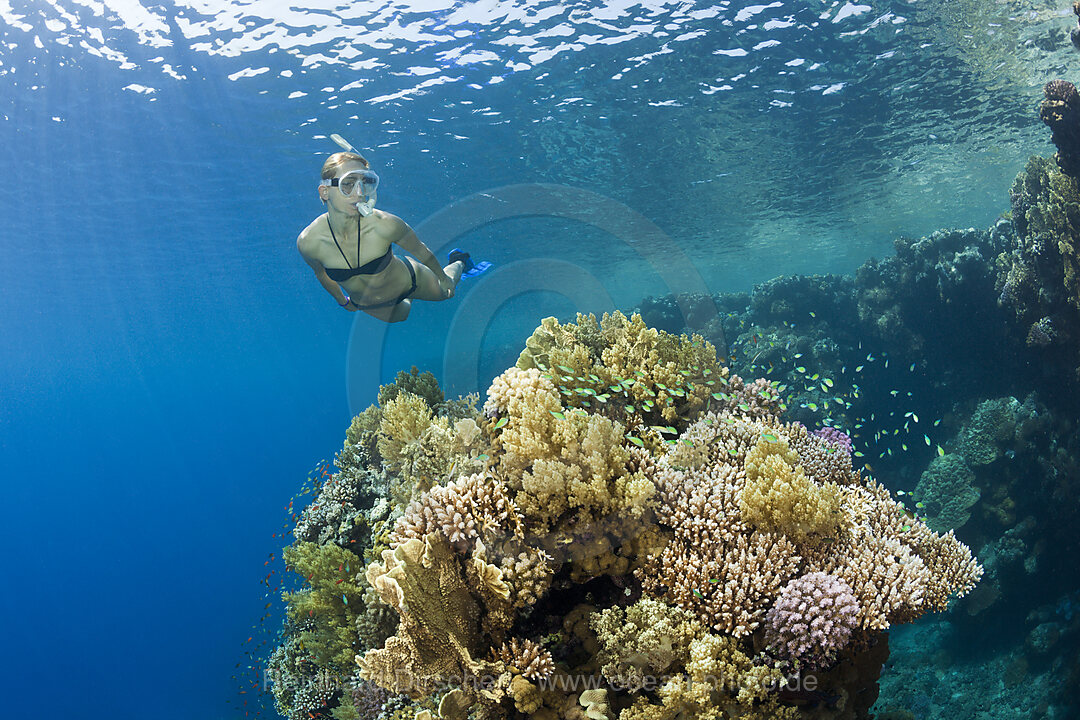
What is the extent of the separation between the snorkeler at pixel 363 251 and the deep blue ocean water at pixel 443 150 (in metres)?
3.52

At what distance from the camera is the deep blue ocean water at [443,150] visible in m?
13.0

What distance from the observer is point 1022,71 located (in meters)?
15.5

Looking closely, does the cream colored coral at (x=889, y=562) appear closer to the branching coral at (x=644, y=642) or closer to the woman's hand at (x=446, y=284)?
the branching coral at (x=644, y=642)

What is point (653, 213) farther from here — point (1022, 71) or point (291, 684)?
point (291, 684)

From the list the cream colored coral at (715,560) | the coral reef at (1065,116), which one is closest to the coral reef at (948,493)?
the coral reef at (1065,116)

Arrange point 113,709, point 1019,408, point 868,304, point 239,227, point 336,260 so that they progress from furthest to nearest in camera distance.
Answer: point 113,709
point 239,227
point 868,304
point 1019,408
point 336,260

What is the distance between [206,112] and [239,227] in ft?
41.0

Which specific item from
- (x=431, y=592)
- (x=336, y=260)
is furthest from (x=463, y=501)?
(x=336, y=260)

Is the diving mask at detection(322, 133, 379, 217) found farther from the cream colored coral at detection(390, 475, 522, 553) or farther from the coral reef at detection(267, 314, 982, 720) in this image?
the cream colored coral at detection(390, 475, 522, 553)

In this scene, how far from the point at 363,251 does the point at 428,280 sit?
1.12 m

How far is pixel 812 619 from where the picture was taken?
321cm

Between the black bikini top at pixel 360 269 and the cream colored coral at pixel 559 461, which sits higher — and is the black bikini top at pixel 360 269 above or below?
above

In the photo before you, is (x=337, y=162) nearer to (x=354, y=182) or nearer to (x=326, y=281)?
(x=354, y=182)

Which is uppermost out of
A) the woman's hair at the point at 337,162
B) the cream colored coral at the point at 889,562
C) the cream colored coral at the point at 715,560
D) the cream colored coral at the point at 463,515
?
the woman's hair at the point at 337,162
